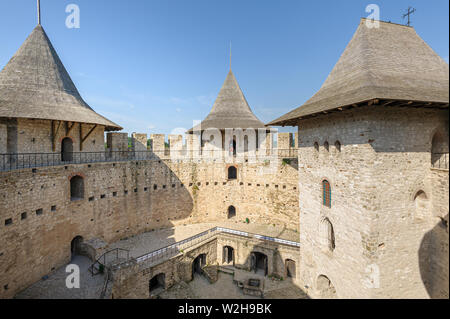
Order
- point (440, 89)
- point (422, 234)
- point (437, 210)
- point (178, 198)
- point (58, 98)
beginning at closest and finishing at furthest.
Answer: point (440, 89), point (437, 210), point (422, 234), point (58, 98), point (178, 198)

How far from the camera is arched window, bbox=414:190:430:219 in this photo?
6773 mm

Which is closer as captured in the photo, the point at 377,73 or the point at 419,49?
the point at 377,73

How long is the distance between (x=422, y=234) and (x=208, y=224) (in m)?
12.4

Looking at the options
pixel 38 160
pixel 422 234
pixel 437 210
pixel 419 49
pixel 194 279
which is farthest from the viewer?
pixel 194 279

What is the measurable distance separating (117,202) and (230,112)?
11.2 metres

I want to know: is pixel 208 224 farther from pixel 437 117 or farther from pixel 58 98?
pixel 437 117

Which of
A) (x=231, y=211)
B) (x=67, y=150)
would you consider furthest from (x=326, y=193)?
(x=67, y=150)

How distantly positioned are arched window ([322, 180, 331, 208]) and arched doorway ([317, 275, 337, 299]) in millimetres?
3432

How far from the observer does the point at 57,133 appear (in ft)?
35.1

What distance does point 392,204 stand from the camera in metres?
6.75

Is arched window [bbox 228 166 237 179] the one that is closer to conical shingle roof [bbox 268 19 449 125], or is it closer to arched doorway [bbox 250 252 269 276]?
arched doorway [bbox 250 252 269 276]

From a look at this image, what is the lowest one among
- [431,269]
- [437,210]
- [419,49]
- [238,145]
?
[431,269]

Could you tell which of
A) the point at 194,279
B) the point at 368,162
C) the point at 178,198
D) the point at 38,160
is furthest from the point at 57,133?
the point at 368,162

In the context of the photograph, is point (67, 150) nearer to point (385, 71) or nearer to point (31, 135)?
point (31, 135)
